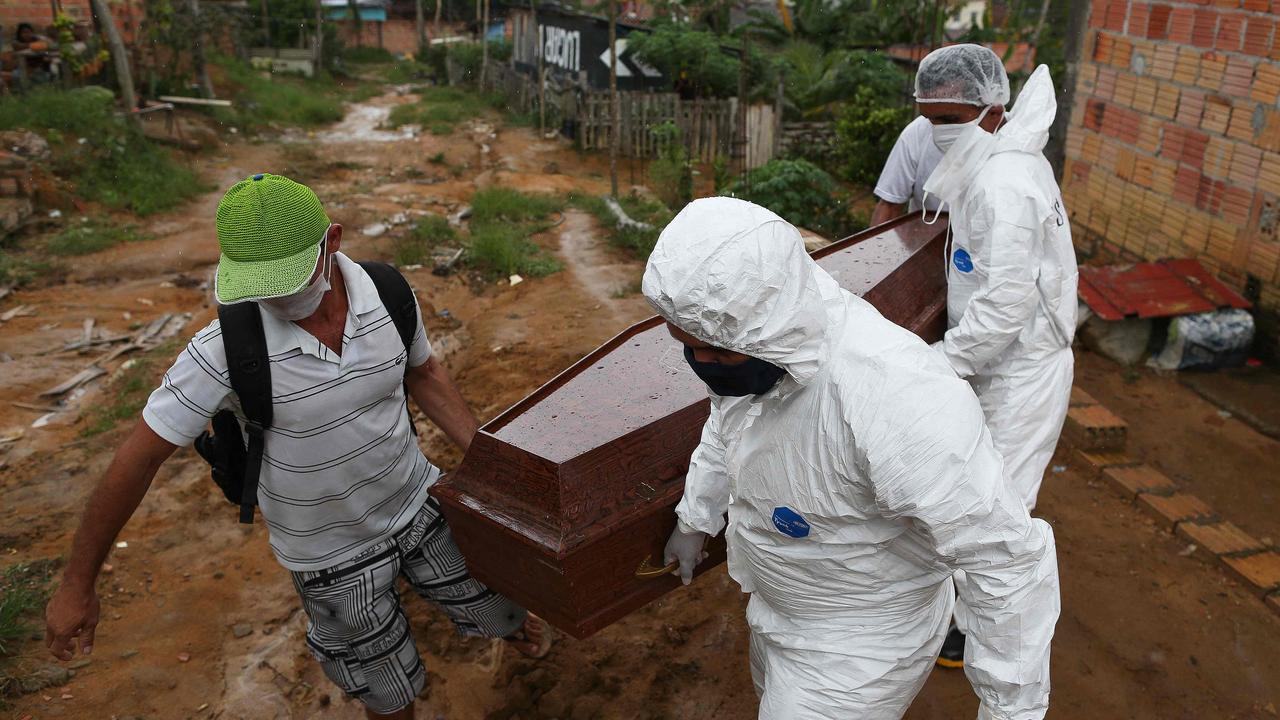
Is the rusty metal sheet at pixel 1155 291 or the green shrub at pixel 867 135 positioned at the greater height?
the green shrub at pixel 867 135

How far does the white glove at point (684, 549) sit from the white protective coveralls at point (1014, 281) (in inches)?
41.5

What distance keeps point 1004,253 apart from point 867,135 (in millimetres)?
8866

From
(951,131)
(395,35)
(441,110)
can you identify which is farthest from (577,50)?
(395,35)

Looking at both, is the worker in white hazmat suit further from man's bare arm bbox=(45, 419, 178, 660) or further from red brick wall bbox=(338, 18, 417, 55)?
red brick wall bbox=(338, 18, 417, 55)

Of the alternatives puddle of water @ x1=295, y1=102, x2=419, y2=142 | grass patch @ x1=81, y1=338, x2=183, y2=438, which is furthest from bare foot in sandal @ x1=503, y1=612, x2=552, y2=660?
puddle of water @ x1=295, y1=102, x2=419, y2=142

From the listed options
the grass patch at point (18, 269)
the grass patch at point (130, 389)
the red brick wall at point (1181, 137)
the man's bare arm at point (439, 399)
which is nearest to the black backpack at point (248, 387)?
the man's bare arm at point (439, 399)

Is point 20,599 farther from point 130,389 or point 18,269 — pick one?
point 18,269

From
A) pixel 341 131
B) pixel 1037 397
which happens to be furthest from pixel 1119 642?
pixel 341 131

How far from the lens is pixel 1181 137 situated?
225 inches

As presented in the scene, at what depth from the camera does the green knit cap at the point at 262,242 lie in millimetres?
1898

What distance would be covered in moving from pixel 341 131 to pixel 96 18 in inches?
145

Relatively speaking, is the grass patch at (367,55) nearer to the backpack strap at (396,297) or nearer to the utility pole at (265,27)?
the utility pole at (265,27)

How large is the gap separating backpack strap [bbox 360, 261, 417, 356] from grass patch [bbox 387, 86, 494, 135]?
12.7 m

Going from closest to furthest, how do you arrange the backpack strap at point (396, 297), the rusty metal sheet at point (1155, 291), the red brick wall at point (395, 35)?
the backpack strap at point (396, 297)
the rusty metal sheet at point (1155, 291)
the red brick wall at point (395, 35)
